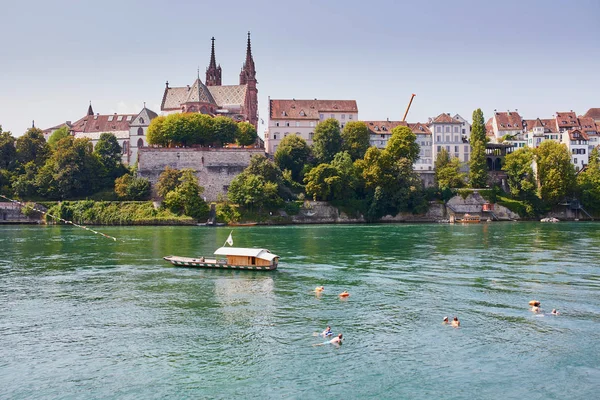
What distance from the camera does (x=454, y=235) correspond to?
7025cm

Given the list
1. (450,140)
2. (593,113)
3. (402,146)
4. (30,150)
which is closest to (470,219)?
(402,146)

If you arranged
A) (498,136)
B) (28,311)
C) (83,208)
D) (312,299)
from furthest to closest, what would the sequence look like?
(498,136)
(83,208)
(312,299)
(28,311)

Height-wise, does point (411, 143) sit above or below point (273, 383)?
above

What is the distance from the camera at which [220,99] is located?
439 ft

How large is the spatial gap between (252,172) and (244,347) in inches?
2871

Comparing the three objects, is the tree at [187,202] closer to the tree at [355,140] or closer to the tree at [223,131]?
the tree at [223,131]

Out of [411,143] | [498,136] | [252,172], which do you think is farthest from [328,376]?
[498,136]

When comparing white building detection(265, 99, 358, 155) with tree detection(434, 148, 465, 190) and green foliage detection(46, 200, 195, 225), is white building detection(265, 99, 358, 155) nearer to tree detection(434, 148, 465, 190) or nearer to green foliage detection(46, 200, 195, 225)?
Answer: tree detection(434, 148, 465, 190)

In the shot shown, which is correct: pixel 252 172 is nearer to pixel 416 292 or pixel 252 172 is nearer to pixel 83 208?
pixel 83 208

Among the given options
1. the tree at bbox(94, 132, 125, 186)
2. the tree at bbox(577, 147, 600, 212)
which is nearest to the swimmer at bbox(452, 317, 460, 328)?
the tree at bbox(577, 147, 600, 212)

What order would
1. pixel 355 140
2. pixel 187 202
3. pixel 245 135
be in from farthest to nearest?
pixel 245 135, pixel 355 140, pixel 187 202

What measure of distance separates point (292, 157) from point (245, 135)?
11.7 meters

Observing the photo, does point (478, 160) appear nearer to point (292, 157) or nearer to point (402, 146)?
point (402, 146)

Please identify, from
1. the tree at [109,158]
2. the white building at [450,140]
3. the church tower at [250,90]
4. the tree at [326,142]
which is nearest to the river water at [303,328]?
the tree at [326,142]
